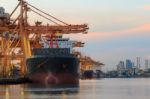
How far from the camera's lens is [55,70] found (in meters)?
89.1

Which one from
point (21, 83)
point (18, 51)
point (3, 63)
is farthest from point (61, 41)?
point (21, 83)

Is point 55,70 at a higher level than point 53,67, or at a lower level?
lower

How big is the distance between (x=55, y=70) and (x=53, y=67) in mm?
1313

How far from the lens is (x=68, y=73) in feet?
293

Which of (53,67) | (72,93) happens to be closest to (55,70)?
(53,67)

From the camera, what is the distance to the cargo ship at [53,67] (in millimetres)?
88688

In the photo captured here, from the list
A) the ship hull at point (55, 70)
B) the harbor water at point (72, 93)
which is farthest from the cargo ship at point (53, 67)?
the harbor water at point (72, 93)

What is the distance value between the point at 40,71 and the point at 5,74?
63.4 feet

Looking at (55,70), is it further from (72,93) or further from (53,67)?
(72,93)

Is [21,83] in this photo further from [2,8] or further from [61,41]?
[61,41]

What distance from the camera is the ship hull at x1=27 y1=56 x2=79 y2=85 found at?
88.6 meters

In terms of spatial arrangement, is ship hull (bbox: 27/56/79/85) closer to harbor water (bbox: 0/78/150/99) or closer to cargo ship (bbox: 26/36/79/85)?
cargo ship (bbox: 26/36/79/85)

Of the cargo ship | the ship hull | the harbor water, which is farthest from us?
the cargo ship

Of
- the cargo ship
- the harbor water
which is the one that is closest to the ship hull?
the cargo ship
